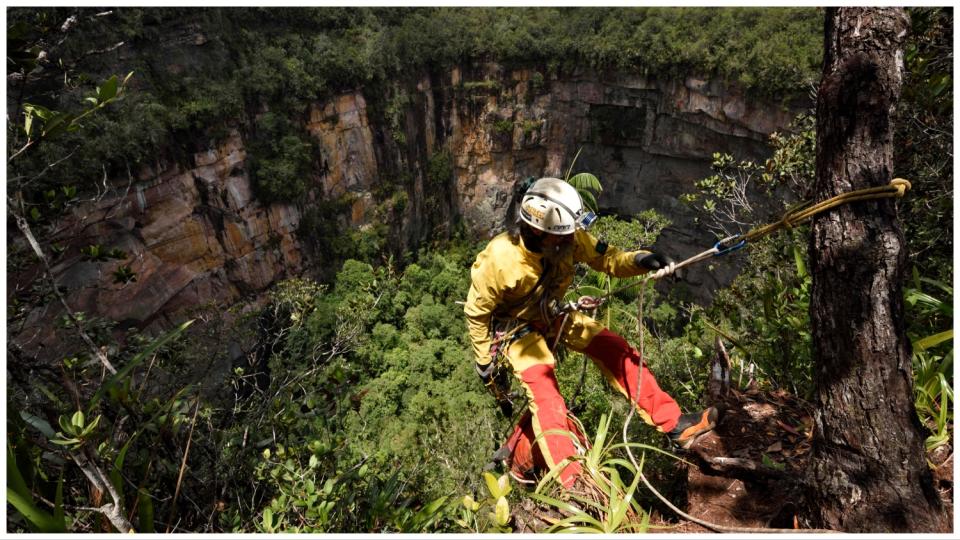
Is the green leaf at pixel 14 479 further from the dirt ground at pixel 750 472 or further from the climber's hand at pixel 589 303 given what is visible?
the climber's hand at pixel 589 303

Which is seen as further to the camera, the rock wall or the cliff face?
A: the rock wall

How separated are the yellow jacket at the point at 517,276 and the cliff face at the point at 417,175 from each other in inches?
365

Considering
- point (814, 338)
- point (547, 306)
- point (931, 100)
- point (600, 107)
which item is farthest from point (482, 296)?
point (600, 107)

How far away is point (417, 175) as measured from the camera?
786 inches

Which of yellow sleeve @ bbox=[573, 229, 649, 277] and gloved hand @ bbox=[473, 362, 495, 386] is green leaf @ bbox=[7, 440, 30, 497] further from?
yellow sleeve @ bbox=[573, 229, 649, 277]

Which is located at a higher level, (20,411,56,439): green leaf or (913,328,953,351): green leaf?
(20,411,56,439): green leaf

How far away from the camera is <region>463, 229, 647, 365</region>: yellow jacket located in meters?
2.84

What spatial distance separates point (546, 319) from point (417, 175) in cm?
1760

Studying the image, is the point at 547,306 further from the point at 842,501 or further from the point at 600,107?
the point at 600,107

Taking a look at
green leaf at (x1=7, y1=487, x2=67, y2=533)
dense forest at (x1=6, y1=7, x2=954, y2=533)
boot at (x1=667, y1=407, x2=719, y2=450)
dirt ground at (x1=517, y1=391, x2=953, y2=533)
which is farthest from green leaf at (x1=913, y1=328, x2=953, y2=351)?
green leaf at (x1=7, y1=487, x2=67, y2=533)

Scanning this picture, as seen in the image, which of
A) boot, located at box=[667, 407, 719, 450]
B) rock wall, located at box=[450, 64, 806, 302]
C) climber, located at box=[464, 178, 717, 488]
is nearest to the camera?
boot, located at box=[667, 407, 719, 450]

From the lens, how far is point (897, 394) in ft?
5.51

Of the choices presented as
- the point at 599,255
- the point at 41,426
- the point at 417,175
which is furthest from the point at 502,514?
the point at 417,175

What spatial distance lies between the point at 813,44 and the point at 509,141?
11277 millimetres
